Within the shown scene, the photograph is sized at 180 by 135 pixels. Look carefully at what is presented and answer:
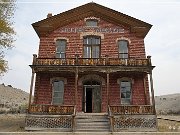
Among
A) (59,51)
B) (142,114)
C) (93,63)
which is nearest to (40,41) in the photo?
(59,51)

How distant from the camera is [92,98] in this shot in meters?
22.8

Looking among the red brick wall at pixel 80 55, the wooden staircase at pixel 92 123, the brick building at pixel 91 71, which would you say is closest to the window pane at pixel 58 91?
the brick building at pixel 91 71

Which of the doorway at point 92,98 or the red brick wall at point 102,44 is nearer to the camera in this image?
→ the doorway at point 92,98

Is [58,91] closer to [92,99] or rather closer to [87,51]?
[92,99]

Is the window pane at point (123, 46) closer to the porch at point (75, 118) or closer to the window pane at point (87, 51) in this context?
the window pane at point (87, 51)

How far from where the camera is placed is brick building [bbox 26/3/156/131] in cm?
1914

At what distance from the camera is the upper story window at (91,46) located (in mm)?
23406

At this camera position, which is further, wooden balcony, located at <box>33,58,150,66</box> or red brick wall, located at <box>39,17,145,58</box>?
red brick wall, located at <box>39,17,145,58</box>

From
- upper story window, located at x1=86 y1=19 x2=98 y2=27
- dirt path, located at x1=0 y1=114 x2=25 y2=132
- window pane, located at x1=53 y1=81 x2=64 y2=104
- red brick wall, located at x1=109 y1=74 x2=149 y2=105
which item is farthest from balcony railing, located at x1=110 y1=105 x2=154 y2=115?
upper story window, located at x1=86 y1=19 x2=98 y2=27

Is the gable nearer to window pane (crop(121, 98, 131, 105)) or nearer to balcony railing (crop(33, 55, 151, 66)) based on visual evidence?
balcony railing (crop(33, 55, 151, 66))

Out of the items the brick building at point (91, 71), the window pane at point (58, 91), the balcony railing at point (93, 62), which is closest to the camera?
the brick building at point (91, 71)

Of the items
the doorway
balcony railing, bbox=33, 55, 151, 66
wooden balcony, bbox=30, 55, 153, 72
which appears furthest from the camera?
the doorway

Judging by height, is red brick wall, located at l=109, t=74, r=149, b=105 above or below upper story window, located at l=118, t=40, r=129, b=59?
below

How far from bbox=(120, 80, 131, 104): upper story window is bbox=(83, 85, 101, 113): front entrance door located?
6.68 ft
